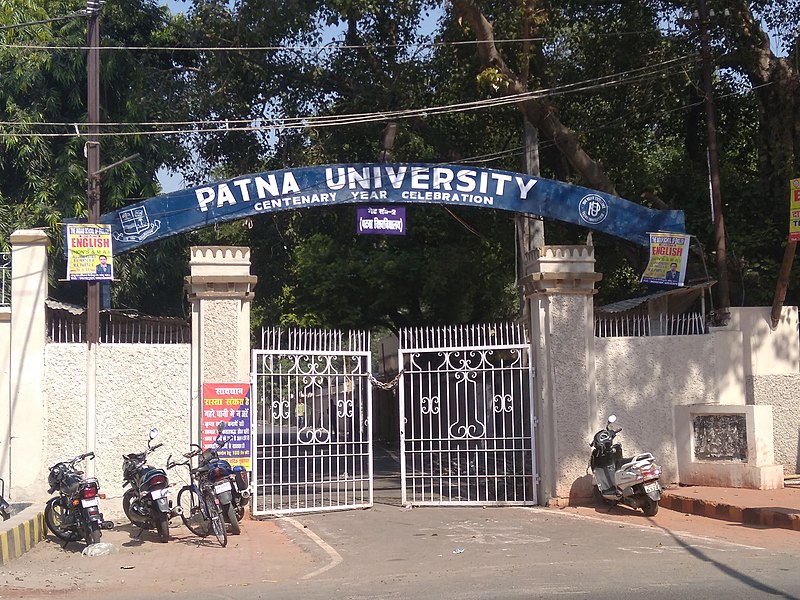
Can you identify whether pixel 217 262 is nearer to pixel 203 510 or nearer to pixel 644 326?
pixel 203 510

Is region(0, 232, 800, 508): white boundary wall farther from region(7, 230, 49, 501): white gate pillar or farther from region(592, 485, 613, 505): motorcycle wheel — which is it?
region(592, 485, 613, 505): motorcycle wheel

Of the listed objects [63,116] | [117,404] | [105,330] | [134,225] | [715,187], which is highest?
[63,116]

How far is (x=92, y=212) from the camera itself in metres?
12.1

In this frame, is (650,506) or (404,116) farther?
(404,116)

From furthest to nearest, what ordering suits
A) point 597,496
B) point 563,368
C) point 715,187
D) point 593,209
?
point 715,187 < point 593,209 < point 563,368 < point 597,496

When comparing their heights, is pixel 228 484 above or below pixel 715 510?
above

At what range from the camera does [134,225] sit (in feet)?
40.8

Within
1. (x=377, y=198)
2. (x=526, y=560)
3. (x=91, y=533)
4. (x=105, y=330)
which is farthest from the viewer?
(x=377, y=198)

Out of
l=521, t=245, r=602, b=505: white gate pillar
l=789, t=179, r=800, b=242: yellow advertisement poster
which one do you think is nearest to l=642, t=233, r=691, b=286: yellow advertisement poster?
l=521, t=245, r=602, b=505: white gate pillar

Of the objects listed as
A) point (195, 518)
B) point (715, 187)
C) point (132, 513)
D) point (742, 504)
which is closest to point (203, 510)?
point (195, 518)

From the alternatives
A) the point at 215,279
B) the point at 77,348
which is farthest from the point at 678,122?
the point at 77,348

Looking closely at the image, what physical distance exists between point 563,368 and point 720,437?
7.71 ft

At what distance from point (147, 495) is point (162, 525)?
1.24 ft

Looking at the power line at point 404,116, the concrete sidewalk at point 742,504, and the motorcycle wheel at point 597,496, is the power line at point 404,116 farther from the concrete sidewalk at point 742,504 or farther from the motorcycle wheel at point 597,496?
the concrete sidewalk at point 742,504
